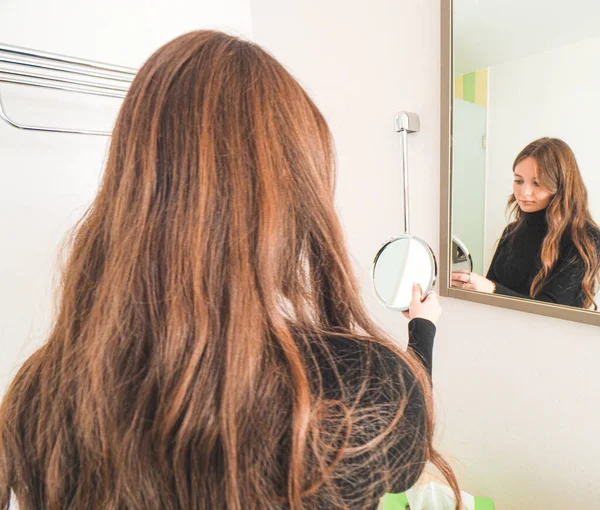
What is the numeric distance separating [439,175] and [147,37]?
83 centimetres

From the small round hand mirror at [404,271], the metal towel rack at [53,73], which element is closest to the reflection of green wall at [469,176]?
the small round hand mirror at [404,271]

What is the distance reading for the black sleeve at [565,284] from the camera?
2.25ft

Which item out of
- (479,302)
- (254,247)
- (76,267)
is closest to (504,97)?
(479,302)

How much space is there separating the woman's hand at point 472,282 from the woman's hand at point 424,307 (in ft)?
0.55

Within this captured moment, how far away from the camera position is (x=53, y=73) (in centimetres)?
74

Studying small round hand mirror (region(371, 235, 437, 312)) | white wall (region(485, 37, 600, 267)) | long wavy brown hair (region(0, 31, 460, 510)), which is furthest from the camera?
small round hand mirror (region(371, 235, 437, 312))

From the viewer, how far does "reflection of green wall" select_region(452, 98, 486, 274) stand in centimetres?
79

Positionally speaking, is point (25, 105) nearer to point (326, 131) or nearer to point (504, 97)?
point (326, 131)

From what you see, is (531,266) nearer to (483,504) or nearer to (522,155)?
(522,155)

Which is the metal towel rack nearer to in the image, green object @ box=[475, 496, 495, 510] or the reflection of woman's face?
the reflection of woman's face

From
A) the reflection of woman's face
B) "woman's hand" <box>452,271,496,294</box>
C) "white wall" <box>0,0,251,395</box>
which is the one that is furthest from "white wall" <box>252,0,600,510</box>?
"white wall" <box>0,0,251,395</box>

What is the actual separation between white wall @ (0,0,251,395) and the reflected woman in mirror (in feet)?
3.05

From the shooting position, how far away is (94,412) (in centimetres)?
42

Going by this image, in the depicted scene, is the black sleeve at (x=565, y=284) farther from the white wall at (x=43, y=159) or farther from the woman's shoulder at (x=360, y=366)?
the white wall at (x=43, y=159)
